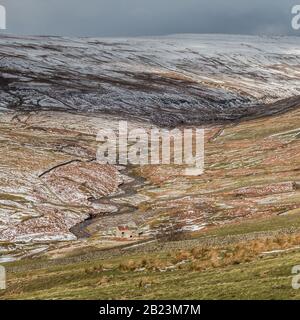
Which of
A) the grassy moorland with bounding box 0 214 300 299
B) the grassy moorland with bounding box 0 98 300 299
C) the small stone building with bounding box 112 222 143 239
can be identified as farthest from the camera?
the small stone building with bounding box 112 222 143 239

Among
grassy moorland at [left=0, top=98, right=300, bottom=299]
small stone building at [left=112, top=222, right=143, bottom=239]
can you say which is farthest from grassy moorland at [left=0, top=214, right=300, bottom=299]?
small stone building at [left=112, top=222, right=143, bottom=239]

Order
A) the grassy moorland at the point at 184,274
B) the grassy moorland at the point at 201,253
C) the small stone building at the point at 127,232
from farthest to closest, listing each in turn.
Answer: the small stone building at the point at 127,232 < the grassy moorland at the point at 201,253 < the grassy moorland at the point at 184,274

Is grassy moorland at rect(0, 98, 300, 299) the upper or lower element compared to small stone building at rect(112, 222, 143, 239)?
upper

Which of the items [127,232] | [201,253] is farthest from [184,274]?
[127,232]

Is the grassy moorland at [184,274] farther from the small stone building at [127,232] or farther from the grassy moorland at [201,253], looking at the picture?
the small stone building at [127,232]

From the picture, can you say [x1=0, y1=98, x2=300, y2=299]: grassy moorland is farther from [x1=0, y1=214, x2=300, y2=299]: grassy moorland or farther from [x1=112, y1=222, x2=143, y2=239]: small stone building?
[x1=112, y1=222, x2=143, y2=239]: small stone building

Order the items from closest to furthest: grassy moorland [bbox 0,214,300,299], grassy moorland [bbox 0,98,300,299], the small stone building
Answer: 1. grassy moorland [bbox 0,214,300,299]
2. grassy moorland [bbox 0,98,300,299]
3. the small stone building

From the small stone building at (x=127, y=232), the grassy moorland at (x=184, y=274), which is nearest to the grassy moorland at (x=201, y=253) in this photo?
the grassy moorland at (x=184, y=274)

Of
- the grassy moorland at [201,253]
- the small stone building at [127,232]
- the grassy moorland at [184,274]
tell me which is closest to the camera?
the grassy moorland at [184,274]

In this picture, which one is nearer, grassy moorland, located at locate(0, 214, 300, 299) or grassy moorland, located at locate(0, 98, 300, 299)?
grassy moorland, located at locate(0, 214, 300, 299)

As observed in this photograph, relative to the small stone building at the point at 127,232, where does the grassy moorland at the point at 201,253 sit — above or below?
above

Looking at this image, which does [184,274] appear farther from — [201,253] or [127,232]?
[127,232]
